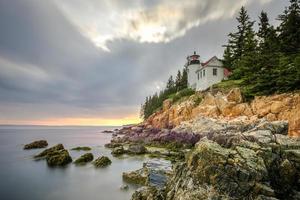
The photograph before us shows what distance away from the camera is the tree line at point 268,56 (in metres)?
25.2

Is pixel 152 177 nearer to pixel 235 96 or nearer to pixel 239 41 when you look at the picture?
pixel 235 96

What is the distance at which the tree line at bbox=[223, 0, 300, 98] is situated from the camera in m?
25.2

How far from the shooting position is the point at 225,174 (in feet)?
23.4

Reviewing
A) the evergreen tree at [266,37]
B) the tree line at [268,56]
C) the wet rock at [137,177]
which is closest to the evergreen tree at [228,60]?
the tree line at [268,56]

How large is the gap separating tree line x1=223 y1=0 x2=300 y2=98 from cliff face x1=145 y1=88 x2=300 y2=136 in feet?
4.55

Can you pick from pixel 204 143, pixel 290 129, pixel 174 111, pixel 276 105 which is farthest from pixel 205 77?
pixel 204 143

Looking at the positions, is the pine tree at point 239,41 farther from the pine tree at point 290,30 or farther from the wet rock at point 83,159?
the wet rock at point 83,159

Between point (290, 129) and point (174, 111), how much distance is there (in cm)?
2630

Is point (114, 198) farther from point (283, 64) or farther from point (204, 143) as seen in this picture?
point (283, 64)

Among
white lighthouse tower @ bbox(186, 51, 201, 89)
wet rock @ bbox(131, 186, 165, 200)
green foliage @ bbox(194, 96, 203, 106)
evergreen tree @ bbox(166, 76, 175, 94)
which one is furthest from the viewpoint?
evergreen tree @ bbox(166, 76, 175, 94)

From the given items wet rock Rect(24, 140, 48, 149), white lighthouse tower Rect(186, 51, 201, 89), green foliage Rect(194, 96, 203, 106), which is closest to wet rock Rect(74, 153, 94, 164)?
wet rock Rect(24, 140, 48, 149)

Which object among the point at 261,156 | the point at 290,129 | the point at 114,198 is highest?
the point at 290,129

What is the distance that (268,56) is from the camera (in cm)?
3056

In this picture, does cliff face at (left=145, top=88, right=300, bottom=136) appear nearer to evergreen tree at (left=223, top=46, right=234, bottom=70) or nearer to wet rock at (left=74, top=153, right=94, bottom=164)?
evergreen tree at (left=223, top=46, right=234, bottom=70)
